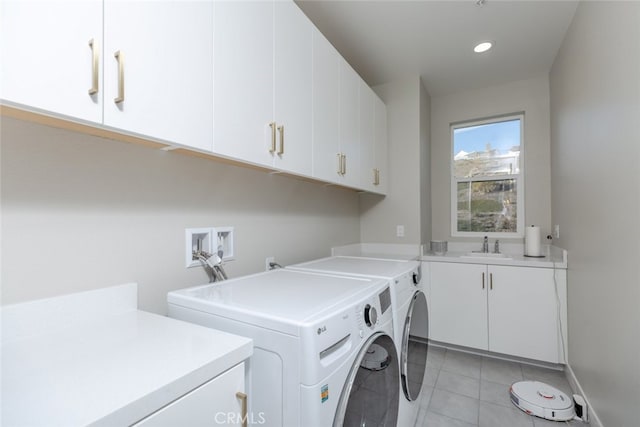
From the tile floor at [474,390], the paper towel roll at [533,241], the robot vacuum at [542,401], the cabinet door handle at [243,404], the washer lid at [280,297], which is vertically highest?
the paper towel roll at [533,241]

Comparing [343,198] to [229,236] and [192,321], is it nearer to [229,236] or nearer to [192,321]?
[229,236]

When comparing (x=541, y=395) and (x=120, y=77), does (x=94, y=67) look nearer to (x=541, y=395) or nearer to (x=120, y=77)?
(x=120, y=77)

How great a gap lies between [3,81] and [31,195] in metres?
0.39

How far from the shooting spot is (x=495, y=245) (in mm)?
2793

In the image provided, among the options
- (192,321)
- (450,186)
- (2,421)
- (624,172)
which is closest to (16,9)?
(2,421)

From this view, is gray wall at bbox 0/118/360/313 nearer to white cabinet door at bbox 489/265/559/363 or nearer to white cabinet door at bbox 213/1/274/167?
white cabinet door at bbox 213/1/274/167

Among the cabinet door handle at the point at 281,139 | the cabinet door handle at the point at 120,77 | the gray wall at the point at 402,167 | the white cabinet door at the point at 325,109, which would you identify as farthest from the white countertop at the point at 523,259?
the cabinet door handle at the point at 120,77

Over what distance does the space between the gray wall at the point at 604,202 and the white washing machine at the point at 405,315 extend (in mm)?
824

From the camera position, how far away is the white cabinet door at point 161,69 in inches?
28.7

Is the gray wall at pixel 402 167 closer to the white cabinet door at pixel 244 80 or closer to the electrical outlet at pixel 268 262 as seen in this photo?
the electrical outlet at pixel 268 262

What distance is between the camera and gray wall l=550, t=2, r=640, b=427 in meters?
1.15

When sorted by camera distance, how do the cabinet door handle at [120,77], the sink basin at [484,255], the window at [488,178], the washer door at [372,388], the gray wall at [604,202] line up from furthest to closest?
1. the window at [488,178]
2. the sink basin at [484,255]
3. the gray wall at [604,202]
4. the washer door at [372,388]
5. the cabinet door handle at [120,77]

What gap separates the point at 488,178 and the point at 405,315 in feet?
7.39

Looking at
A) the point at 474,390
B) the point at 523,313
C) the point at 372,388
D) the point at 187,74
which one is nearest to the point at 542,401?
the point at 474,390
